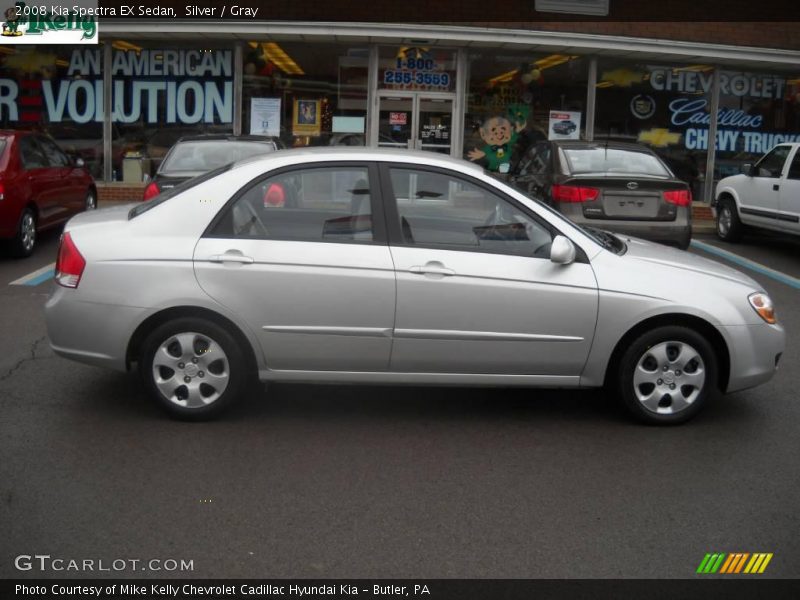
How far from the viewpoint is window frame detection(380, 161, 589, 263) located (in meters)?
5.66

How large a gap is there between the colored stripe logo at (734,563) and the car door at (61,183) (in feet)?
34.1

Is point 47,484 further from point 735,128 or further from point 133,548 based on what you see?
point 735,128

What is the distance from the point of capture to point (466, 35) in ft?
58.2

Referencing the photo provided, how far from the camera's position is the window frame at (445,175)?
18.6ft

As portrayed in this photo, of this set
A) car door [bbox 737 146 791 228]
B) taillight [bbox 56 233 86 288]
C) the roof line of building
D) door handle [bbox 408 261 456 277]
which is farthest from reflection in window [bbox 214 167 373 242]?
the roof line of building

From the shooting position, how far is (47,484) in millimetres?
4750

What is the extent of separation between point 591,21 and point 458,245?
45.7 feet

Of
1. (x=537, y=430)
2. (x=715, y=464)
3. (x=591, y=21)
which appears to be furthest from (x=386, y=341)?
(x=591, y=21)

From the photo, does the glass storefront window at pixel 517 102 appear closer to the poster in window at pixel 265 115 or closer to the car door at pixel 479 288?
the poster in window at pixel 265 115

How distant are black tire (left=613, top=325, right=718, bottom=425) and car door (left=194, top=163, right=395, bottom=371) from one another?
1457 millimetres

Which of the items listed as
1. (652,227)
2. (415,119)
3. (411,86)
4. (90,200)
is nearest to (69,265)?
(652,227)

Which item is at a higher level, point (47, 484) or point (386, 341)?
point (386, 341)

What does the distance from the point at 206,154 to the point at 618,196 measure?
494cm

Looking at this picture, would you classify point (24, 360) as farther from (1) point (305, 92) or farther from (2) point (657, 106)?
(2) point (657, 106)
